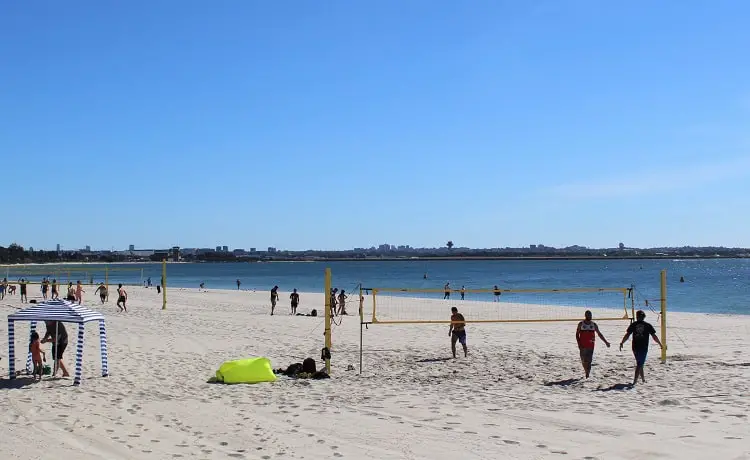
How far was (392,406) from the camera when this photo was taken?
369 inches

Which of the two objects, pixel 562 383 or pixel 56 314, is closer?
pixel 56 314

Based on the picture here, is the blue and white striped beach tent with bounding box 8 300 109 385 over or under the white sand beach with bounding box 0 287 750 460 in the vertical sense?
over

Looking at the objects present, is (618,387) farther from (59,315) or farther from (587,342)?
(59,315)

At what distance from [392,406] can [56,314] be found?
5.27 m

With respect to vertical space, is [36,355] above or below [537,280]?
above

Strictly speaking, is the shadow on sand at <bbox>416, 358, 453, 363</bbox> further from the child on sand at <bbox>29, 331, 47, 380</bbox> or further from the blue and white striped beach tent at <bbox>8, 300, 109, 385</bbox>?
the child on sand at <bbox>29, 331, 47, 380</bbox>

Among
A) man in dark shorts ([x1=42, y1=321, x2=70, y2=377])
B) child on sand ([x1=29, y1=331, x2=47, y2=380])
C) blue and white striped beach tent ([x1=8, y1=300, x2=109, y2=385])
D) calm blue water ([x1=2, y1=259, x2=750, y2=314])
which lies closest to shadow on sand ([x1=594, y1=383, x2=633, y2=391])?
blue and white striped beach tent ([x1=8, y1=300, x2=109, y2=385])

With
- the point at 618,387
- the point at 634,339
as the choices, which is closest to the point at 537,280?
the point at 634,339

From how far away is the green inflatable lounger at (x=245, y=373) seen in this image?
11102 mm

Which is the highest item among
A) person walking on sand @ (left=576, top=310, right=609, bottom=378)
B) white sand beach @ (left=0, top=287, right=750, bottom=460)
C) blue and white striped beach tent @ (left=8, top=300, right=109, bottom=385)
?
blue and white striped beach tent @ (left=8, top=300, right=109, bottom=385)

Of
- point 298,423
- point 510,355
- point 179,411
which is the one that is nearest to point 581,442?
point 298,423

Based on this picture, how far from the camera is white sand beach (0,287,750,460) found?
7168mm

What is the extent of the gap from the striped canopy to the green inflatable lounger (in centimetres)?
211

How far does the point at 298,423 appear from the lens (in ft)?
27.4
